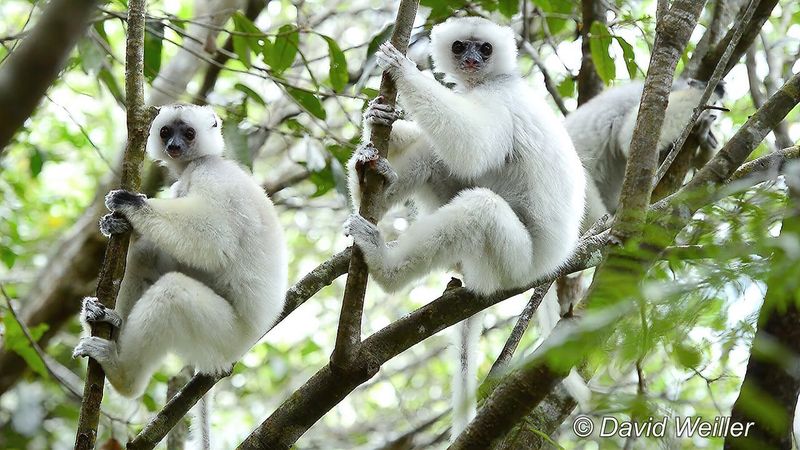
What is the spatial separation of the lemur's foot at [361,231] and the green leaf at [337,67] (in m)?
2.14

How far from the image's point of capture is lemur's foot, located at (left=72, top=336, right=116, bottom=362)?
485 cm

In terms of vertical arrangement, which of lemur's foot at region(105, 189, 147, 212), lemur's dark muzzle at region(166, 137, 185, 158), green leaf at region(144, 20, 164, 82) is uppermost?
green leaf at region(144, 20, 164, 82)

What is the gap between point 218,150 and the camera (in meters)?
6.23

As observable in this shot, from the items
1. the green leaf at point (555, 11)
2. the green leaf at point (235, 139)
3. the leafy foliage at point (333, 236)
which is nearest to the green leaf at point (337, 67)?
the leafy foliage at point (333, 236)

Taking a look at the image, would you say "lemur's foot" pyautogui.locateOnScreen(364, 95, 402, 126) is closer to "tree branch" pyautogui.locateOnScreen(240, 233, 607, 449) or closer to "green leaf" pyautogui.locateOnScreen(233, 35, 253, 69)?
"tree branch" pyautogui.locateOnScreen(240, 233, 607, 449)

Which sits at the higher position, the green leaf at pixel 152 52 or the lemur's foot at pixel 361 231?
the green leaf at pixel 152 52

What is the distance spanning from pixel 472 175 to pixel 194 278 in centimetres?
198

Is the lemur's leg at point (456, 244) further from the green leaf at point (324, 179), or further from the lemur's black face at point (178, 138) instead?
the green leaf at point (324, 179)

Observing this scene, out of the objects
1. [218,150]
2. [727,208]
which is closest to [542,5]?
[218,150]

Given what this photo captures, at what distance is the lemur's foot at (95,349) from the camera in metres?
4.85

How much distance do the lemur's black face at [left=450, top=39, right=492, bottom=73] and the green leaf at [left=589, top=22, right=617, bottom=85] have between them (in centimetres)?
107

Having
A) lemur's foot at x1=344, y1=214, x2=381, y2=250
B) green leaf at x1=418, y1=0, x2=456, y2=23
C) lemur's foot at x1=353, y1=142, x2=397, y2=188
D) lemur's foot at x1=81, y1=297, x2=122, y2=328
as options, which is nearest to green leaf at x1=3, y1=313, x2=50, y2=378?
lemur's foot at x1=81, y1=297, x2=122, y2=328

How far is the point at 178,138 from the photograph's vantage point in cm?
619

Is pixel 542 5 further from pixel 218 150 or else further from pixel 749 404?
pixel 749 404
